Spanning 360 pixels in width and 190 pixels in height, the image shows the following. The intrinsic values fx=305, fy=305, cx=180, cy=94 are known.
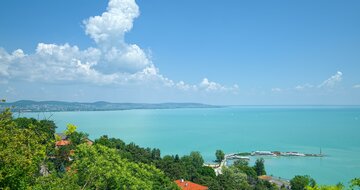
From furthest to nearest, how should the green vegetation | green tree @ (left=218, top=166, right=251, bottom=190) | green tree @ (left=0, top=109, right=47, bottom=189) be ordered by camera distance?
green tree @ (left=218, top=166, right=251, bottom=190), the green vegetation, green tree @ (left=0, top=109, right=47, bottom=189)

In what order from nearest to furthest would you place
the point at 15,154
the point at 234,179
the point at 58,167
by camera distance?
the point at 15,154, the point at 58,167, the point at 234,179

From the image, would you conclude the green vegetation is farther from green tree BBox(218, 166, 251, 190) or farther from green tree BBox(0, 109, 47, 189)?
green tree BBox(218, 166, 251, 190)

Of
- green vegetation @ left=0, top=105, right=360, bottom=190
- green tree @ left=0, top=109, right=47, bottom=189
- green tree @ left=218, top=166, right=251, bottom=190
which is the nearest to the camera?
green tree @ left=0, top=109, right=47, bottom=189

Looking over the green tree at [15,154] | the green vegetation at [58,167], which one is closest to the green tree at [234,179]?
the green vegetation at [58,167]

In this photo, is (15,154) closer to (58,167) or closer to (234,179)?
(58,167)

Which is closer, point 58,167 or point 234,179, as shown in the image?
point 58,167

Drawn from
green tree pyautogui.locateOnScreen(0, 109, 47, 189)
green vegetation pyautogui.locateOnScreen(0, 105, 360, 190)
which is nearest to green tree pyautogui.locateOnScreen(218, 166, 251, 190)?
green vegetation pyautogui.locateOnScreen(0, 105, 360, 190)

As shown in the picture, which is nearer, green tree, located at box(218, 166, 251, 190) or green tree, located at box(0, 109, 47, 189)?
green tree, located at box(0, 109, 47, 189)

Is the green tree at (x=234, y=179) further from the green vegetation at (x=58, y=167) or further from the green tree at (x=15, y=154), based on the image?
the green tree at (x=15, y=154)

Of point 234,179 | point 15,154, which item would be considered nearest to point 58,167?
point 234,179

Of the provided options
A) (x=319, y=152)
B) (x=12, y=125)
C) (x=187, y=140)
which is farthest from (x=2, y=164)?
(x=187, y=140)

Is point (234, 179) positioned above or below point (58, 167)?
below
